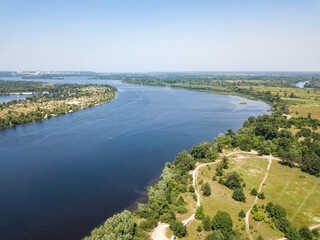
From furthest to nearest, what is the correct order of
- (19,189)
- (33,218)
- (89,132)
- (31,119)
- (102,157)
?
(31,119) < (89,132) < (102,157) < (19,189) < (33,218)

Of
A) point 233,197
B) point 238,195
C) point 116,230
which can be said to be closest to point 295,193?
point 238,195

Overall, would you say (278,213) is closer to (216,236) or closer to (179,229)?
(216,236)

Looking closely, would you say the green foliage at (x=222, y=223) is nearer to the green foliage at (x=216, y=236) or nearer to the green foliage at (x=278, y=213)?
the green foliage at (x=216, y=236)

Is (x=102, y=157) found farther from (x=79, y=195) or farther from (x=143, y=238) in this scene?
(x=143, y=238)

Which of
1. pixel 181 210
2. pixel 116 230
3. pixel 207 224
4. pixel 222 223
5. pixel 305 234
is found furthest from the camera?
pixel 181 210

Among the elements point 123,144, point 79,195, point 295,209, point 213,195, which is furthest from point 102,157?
point 295,209

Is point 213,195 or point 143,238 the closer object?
point 143,238
